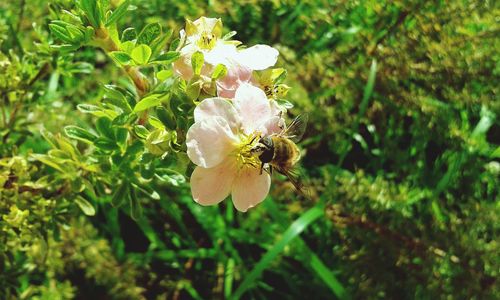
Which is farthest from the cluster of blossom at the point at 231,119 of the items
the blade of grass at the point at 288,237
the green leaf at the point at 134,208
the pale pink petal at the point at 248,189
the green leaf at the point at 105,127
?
the blade of grass at the point at 288,237

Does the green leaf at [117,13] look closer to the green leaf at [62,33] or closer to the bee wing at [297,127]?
the green leaf at [62,33]

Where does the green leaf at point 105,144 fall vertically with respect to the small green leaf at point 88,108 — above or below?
below

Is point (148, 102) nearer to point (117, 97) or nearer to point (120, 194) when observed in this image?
point (117, 97)

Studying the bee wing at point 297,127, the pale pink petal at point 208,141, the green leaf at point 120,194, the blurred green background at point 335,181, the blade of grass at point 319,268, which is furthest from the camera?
the blade of grass at point 319,268

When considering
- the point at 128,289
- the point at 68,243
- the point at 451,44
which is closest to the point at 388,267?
the point at 451,44

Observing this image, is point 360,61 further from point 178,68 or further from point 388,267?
point 178,68
